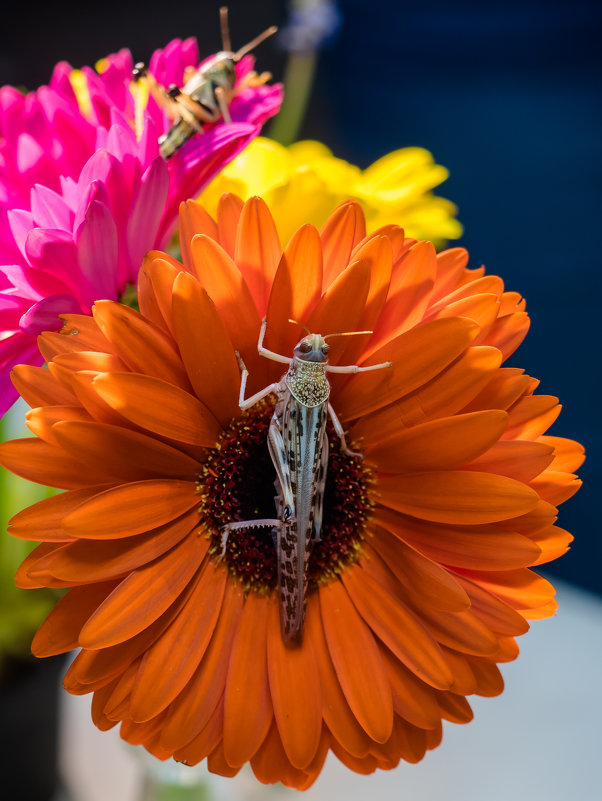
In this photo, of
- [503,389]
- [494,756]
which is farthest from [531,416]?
[494,756]

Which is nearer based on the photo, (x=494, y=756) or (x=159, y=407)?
(x=159, y=407)

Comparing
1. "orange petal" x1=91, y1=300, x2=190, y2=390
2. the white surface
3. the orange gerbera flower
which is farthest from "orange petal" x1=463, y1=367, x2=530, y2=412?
the white surface

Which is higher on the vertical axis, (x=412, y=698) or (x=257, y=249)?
(x=257, y=249)

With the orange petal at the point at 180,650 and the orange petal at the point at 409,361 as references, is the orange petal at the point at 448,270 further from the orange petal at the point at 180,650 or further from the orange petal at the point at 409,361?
the orange petal at the point at 180,650

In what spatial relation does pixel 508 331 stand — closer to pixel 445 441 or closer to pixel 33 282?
pixel 445 441

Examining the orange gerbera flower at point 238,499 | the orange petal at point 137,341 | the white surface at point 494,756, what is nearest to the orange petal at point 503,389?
the orange gerbera flower at point 238,499
